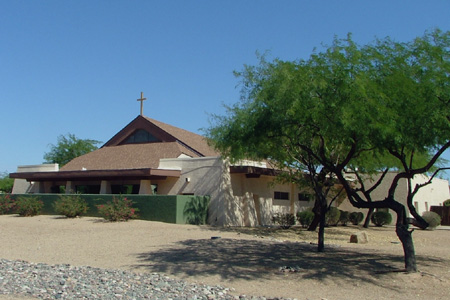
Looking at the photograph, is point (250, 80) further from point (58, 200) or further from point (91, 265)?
point (58, 200)

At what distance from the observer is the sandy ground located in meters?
11.8

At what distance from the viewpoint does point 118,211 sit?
25.7m

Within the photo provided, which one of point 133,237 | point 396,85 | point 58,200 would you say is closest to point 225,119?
point 133,237

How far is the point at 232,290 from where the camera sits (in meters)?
11.7

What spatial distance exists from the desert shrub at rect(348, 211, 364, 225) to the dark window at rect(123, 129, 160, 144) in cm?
1542

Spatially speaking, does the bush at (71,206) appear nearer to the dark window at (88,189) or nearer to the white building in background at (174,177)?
the white building in background at (174,177)

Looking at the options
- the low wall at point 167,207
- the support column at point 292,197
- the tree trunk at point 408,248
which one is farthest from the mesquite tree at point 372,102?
the support column at point 292,197

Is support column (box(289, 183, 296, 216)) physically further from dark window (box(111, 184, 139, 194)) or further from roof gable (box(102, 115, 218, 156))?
dark window (box(111, 184, 139, 194))

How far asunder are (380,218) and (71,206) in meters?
21.9

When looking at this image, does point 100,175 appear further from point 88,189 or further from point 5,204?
point 5,204

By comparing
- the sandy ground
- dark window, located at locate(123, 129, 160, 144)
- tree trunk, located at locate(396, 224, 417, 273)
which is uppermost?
dark window, located at locate(123, 129, 160, 144)

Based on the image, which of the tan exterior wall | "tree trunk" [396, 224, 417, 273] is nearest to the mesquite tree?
"tree trunk" [396, 224, 417, 273]

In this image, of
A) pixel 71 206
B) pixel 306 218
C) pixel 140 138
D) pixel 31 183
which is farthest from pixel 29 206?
pixel 306 218

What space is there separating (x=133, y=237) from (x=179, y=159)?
10191 mm
